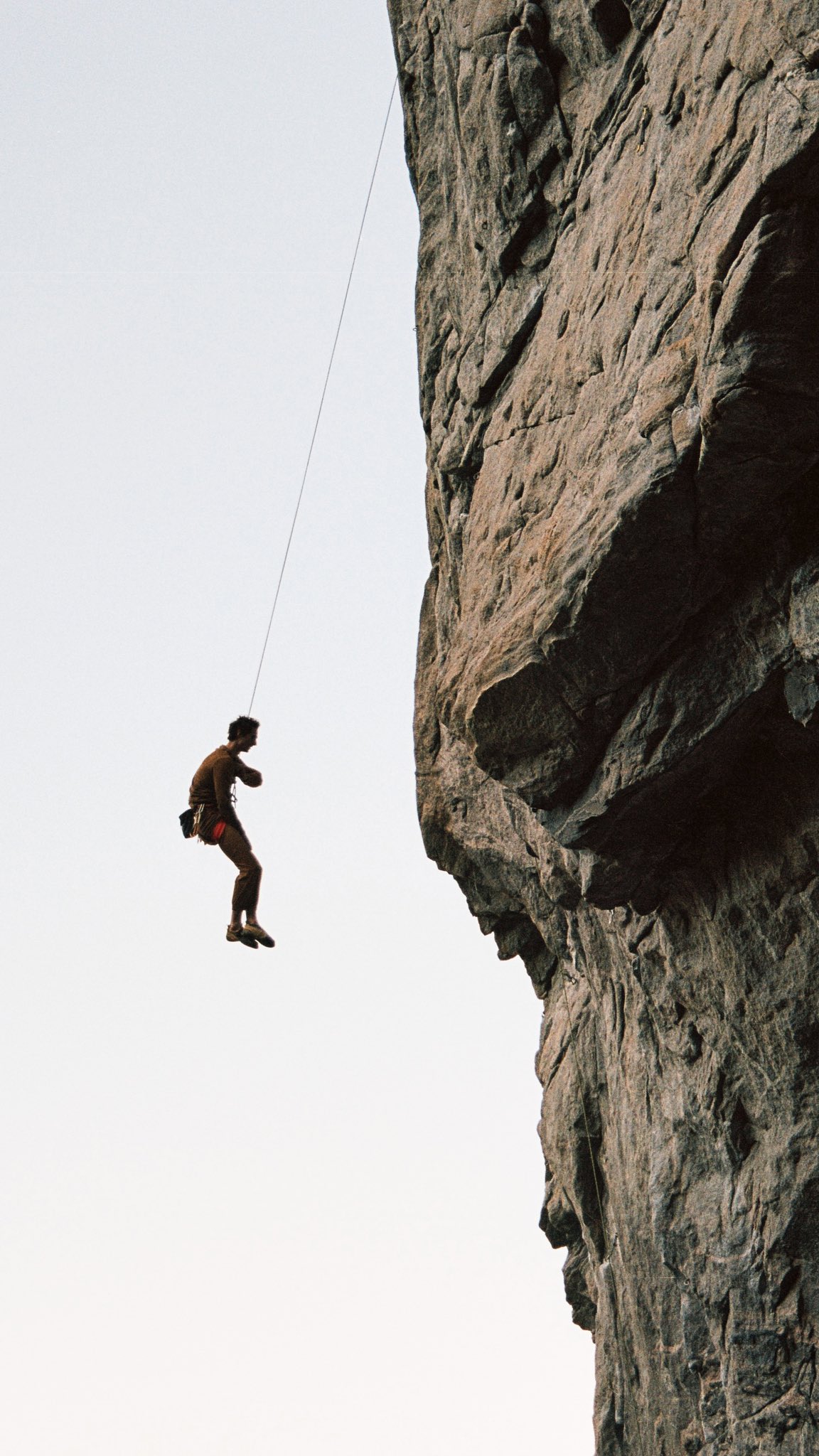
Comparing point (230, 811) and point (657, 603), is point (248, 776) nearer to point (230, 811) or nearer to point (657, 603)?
point (230, 811)

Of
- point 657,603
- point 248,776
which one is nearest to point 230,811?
point 248,776

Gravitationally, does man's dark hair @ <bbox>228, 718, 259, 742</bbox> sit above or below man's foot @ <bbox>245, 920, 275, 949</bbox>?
above

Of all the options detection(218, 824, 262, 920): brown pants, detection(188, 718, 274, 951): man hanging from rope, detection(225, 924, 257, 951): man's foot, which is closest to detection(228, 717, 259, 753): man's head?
detection(188, 718, 274, 951): man hanging from rope

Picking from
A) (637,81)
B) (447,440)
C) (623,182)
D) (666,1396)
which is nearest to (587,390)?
(623,182)

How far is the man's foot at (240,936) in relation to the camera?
15.5m

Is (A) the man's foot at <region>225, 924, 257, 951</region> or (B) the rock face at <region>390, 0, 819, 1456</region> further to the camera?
(A) the man's foot at <region>225, 924, 257, 951</region>

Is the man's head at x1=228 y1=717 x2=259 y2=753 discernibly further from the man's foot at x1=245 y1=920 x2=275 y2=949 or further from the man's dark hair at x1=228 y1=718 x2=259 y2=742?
the man's foot at x1=245 y1=920 x2=275 y2=949

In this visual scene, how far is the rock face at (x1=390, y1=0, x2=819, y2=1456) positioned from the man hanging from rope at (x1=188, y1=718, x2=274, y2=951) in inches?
103

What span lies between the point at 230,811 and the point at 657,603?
292 inches

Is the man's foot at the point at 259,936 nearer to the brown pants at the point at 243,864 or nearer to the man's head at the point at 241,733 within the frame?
the brown pants at the point at 243,864

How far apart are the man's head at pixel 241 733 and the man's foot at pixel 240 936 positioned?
1929mm

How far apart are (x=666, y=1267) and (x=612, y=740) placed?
508 centimetres

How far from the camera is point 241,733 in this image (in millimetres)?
16062

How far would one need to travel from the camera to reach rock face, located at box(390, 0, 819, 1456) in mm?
8641
